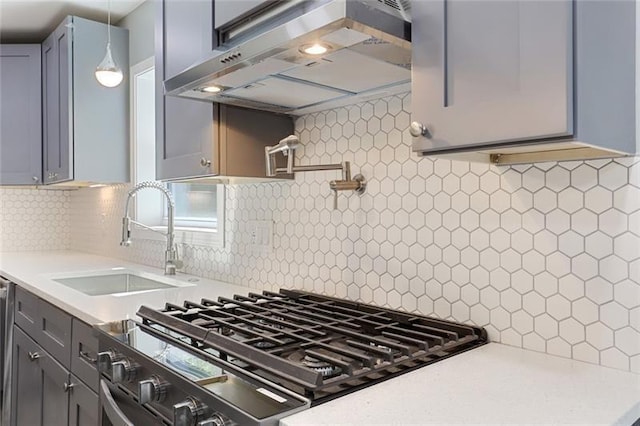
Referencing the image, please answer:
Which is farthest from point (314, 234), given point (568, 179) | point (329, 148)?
point (568, 179)

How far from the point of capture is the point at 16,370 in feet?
7.68

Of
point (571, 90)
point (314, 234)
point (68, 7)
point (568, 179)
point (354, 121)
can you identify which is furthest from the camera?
point (68, 7)

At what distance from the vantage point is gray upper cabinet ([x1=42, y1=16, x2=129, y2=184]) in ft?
10.0

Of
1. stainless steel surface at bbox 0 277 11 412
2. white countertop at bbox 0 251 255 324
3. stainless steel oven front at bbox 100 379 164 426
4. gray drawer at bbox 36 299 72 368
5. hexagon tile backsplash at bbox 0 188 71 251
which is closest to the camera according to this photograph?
stainless steel oven front at bbox 100 379 164 426

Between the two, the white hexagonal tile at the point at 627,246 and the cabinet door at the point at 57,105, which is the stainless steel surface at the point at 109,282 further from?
the white hexagonal tile at the point at 627,246

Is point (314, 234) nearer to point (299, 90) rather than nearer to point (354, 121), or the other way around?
point (354, 121)

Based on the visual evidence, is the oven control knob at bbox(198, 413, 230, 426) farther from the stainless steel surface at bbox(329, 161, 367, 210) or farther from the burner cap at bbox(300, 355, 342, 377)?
the stainless steel surface at bbox(329, 161, 367, 210)

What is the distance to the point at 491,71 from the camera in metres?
0.91

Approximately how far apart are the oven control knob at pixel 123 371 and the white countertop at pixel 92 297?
11.4 inches

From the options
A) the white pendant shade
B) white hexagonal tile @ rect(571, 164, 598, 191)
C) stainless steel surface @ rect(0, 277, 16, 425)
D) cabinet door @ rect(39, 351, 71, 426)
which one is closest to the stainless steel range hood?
white hexagonal tile @ rect(571, 164, 598, 191)

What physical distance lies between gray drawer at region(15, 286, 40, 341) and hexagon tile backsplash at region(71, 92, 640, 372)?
0.93m

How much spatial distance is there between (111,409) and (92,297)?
668mm

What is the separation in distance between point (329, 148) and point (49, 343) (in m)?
1.32

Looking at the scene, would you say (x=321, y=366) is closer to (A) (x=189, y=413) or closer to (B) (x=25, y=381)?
(A) (x=189, y=413)
